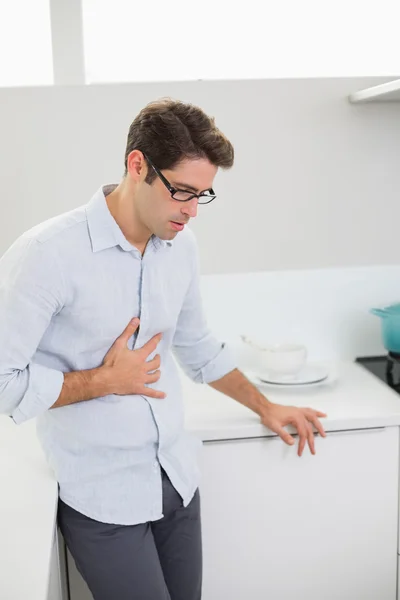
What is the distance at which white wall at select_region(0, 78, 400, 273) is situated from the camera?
6.71 ft

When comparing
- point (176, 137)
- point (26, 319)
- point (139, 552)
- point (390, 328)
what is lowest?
point (139, 552)

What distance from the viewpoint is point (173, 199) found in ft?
4.26

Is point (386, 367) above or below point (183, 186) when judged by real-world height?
below

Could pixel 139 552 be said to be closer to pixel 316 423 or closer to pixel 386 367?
pixel 316 423

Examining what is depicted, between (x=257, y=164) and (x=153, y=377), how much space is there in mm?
927

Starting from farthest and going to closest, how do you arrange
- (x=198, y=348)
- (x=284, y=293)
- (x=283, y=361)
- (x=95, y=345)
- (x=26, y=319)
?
(x=284, y=293) → (x=283, y=361) → (x=198, y=348) → (x=95, y=345) → (x=26, y=319)

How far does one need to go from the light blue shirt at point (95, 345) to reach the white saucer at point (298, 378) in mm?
519

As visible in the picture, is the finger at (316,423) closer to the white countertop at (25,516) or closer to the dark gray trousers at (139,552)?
the dark gray trousers at (139,552)

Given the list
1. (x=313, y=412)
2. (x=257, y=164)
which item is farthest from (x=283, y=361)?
(x=257, y=164)

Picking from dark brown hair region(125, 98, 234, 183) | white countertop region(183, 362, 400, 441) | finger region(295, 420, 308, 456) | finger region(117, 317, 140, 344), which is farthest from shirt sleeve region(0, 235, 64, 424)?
finger region(295, 420, 308, 456)

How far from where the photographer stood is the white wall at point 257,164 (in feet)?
6.71

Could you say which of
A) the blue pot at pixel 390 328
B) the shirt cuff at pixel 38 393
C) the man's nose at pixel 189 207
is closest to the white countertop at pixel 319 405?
the blue pot at pixel 390 328

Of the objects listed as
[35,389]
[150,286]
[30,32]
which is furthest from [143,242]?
[30,32]

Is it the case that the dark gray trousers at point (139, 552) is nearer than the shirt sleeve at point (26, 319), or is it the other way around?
the shirt sleeve at point (26, 319)
